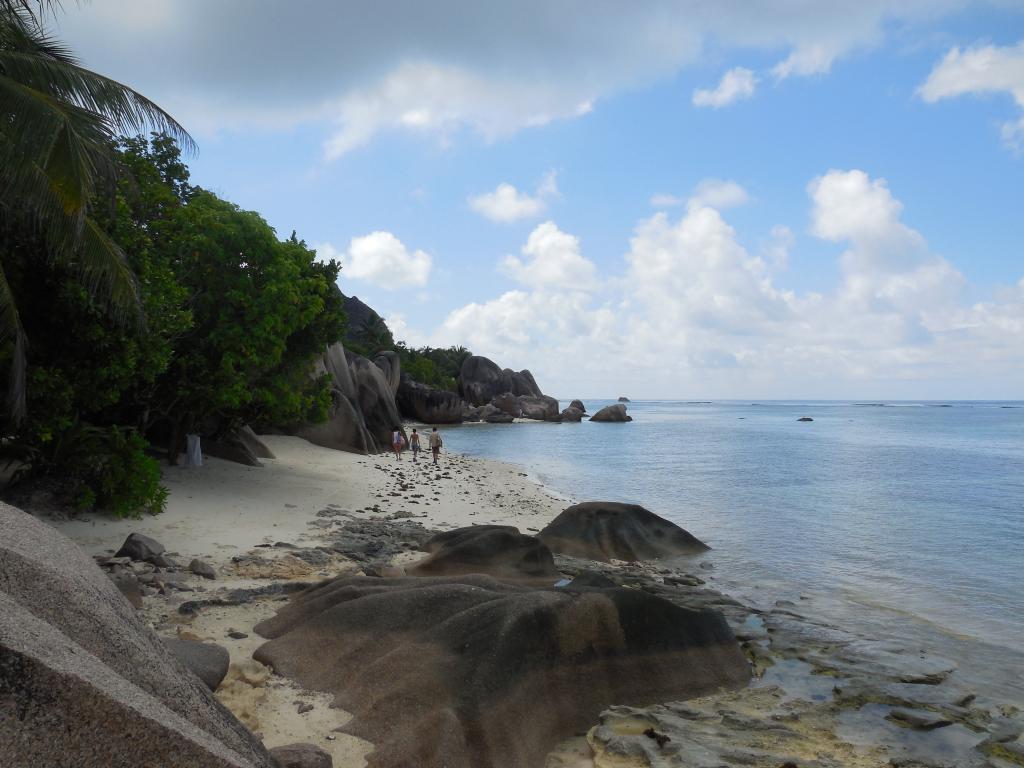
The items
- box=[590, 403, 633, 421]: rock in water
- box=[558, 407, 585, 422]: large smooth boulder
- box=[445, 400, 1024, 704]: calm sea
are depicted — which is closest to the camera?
box=[445, 400, 1024, 704]: calm sea

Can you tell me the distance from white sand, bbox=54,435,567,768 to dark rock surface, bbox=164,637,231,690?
0.15 m

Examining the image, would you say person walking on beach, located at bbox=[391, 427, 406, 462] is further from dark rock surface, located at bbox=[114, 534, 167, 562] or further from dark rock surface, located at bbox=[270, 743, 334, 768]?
dark rock surface, located at bbox=[270, 743, 334, 768]

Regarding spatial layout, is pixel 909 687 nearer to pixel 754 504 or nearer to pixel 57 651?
pixel 57 651

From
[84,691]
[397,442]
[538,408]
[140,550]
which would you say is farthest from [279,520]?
[538,408]

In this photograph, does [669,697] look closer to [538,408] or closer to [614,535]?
[614,535]

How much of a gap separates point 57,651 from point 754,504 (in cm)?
2377

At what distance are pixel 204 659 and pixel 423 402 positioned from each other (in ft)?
204

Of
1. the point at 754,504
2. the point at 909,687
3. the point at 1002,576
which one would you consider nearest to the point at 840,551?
the point at 1002,576

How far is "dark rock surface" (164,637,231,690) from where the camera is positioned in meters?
5.78

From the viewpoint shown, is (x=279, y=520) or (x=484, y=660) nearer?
(x=484, y=660)

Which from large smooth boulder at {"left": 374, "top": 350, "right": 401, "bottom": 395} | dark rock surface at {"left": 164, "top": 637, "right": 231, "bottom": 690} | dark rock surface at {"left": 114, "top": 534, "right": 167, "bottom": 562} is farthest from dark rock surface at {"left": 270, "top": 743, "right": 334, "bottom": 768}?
large smooth boulder at {"left": 374, "top": 350, "right": 401, "bottom": 395}

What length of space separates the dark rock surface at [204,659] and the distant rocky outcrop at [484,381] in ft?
281

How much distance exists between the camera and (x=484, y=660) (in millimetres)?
5754

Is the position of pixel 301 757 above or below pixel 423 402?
below
